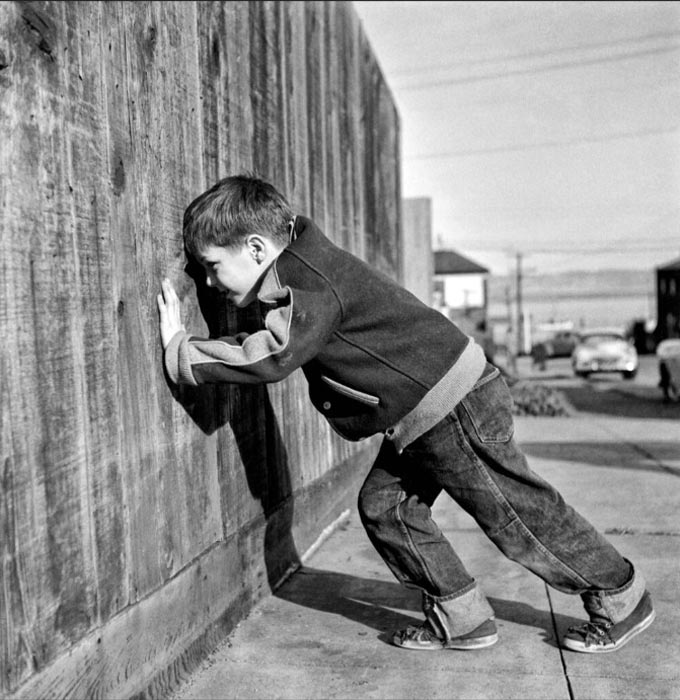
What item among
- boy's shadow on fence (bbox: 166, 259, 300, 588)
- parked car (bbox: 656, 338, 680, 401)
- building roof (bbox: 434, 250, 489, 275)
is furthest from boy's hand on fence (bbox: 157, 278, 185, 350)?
building roof (bbox: 434, 250, 489, 275)

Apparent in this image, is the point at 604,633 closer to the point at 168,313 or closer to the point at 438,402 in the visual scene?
the point at 438,402

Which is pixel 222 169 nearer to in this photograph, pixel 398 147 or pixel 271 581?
pixel 271 581

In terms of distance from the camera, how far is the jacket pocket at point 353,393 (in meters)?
2.55

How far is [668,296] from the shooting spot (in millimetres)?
58000

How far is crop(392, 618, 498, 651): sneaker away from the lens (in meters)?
2.70

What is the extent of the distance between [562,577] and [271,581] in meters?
1.12

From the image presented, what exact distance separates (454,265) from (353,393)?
35023mm

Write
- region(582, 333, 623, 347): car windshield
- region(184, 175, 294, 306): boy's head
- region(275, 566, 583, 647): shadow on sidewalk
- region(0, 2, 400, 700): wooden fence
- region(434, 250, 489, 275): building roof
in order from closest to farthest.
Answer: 1. region(0, 2, 400, 700): wooden fence
2. region(184, 175, 294, 306): boy's head
3. region(275, 566, 583, 647): shadow on sidewalk
4. region(582, 333, 623, 347): car windshield
5. region(434, 250, 489, 275): building roof

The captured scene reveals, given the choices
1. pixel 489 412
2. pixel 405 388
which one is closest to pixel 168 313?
pixel 405 388

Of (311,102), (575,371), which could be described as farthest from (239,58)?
(575,371)

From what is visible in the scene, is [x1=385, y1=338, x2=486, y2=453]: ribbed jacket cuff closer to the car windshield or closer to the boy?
the boy

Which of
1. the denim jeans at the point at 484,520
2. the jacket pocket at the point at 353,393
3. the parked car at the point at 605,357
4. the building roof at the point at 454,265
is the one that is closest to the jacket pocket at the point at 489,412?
the denim jeans at the point at 484,520

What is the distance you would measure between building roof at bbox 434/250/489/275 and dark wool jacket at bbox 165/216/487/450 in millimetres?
31927

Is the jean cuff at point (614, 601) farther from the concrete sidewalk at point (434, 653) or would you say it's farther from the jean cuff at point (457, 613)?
the jean cuff at point (457, 613)
